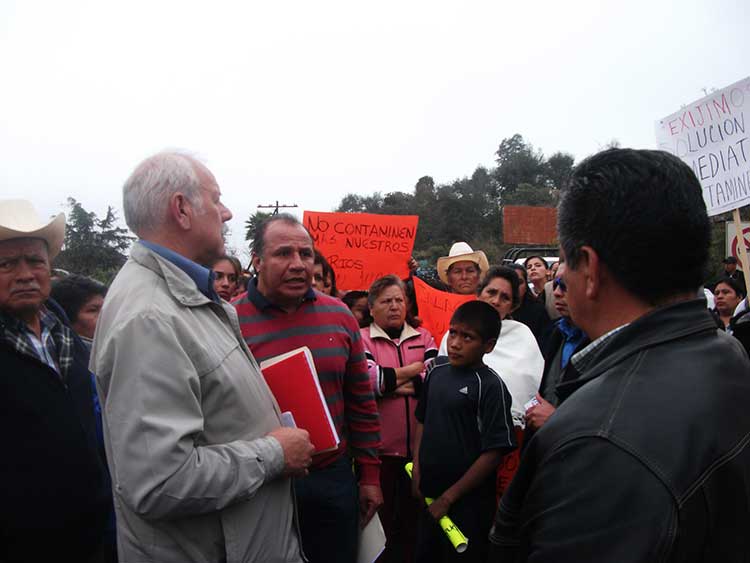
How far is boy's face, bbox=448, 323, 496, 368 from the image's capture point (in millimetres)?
2879

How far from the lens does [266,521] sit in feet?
5.40

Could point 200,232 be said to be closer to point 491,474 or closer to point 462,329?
point 462,329

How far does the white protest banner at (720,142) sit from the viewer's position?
3.70 metres

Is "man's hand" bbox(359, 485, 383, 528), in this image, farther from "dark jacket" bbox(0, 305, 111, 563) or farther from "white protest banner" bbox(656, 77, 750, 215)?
"white protest banner" bbox(656, 77, 750, 215)

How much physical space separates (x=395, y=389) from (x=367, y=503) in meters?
0.87

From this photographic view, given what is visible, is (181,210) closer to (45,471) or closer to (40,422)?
(40,422)

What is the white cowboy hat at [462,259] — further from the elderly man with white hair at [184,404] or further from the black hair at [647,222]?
the black hair at [647,222]

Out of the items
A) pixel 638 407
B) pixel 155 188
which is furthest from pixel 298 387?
pixel 638 407

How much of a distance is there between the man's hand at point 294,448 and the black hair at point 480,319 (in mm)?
1389

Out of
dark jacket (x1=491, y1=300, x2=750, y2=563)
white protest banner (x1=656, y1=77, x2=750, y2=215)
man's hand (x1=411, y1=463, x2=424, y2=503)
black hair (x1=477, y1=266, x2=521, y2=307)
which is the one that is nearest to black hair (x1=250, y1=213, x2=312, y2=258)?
man's hand (x1=411, y1=463, x2=424, y2=503)

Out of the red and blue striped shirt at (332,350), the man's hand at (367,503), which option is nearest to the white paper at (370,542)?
the man's hand at (367,503)

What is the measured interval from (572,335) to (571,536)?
2.22 meters

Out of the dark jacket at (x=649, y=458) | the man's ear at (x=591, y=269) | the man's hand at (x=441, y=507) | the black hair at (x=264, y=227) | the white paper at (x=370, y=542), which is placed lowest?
the white paper at (x=370, y=542)

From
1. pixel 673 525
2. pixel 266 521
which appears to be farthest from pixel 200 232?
pixel 673 525
